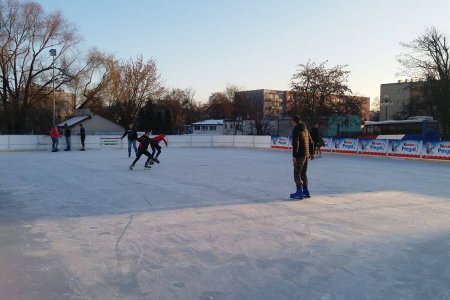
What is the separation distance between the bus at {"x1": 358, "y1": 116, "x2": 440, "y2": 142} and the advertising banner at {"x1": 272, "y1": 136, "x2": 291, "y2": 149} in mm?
10095

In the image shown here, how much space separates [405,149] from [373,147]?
2.15 meters

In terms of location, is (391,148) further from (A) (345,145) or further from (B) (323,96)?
(B) (323,96)

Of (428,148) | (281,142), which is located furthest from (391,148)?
(281,142)

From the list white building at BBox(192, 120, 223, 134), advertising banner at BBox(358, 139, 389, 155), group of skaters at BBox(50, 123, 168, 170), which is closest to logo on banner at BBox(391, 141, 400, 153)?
advertising banner at BBox(358, 139, 389, 155)

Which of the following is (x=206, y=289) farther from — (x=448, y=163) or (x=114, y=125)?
(x=114, y=125)

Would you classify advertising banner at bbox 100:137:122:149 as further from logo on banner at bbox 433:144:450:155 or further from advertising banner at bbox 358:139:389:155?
logo on banner at bbox 433:144:450:155

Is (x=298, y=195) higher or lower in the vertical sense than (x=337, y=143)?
lower

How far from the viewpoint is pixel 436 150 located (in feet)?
65.1

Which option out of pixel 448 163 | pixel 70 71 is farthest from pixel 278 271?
pixel 70 71

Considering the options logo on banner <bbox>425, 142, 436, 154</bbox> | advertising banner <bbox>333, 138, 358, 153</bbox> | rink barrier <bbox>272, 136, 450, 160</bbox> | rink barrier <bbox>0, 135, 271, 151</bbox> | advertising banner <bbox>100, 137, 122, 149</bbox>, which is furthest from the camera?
advertising banner <bbox>100, 137, 122, 149</bbox>

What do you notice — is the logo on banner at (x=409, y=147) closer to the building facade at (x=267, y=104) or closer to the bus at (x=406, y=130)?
the bus at (x=406, y=130)

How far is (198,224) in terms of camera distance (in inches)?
247

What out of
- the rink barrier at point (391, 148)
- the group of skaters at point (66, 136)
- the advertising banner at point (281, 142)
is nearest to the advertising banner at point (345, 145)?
the rink barrier at point (391, 148)

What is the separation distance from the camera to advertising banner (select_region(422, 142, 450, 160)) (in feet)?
63.5
